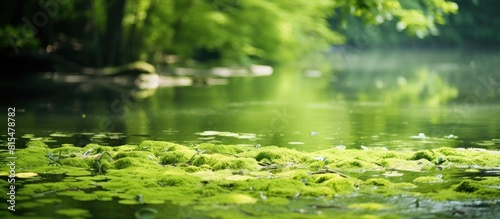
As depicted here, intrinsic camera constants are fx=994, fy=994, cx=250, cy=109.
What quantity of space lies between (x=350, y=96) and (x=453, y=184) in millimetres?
15170

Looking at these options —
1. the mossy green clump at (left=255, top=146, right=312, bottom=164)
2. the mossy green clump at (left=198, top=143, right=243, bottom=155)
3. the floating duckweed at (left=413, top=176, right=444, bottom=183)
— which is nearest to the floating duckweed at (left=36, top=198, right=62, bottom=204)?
the mossy green clump at (left=255, top=146, right=312, bottom=164)

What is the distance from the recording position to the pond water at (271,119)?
27.7 feet

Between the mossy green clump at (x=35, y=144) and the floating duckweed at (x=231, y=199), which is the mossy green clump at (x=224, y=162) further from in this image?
the mossy green clump at (x=35, y=144)

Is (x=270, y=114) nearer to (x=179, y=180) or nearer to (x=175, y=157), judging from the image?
(x=175, y=157)

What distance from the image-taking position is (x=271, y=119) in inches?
687

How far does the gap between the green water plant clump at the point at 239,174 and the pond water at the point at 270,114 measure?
1375mm

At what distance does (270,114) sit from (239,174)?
8.77 meters

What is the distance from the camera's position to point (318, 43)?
4906 cm

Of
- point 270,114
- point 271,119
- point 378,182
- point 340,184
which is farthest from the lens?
point 270,114

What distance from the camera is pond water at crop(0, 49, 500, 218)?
27.7 feet

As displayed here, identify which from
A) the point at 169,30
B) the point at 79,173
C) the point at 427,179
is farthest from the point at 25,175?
the point at 169,30

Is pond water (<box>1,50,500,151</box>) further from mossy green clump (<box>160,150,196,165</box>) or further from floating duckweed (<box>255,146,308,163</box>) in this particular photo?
mossy green clump (<box>160,150,196,165</box>)

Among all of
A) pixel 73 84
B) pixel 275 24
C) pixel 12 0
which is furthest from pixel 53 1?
pixel 275 24

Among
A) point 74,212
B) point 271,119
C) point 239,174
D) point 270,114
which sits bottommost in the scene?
point 74,212
